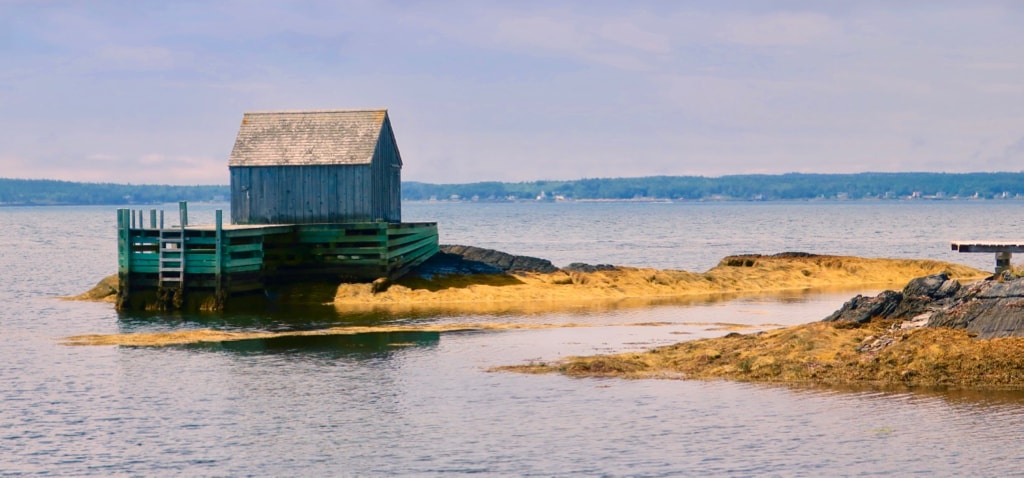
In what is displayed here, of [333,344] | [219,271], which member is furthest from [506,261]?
[333,344]

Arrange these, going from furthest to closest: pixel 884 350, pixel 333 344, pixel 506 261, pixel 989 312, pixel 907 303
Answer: pixel 506 261
pixel 333 344
pixel 907 303
pixel 989 312
pixel 884 350

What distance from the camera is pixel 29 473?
2131 centimetres

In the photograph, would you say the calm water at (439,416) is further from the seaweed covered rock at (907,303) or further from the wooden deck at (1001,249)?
the wooden deck at (1001,249)

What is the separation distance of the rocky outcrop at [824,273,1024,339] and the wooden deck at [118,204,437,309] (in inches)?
852

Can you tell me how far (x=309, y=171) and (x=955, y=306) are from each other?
1074 inches

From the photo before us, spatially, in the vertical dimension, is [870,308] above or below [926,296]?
below

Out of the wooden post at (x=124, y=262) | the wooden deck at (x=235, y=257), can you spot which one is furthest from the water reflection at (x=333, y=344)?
the wooden post at (x=124, y=262)

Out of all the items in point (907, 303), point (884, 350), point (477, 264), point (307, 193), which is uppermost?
point (307, 193)

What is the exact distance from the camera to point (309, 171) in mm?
50875

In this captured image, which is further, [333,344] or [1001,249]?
[1001,249]

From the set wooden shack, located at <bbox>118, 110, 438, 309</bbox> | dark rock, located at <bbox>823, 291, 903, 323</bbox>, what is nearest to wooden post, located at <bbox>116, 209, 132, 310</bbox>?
wooden shack, located at <bbox>118, 110, 438, 309</bbox>

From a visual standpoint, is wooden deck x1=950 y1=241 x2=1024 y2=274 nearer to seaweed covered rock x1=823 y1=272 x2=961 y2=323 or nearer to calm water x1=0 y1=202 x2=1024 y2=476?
calm water x1=0 y1=202 x2=1024 y2=476

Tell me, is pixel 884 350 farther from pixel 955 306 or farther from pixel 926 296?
pixel 926 296

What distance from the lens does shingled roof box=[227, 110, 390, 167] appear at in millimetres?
50938
